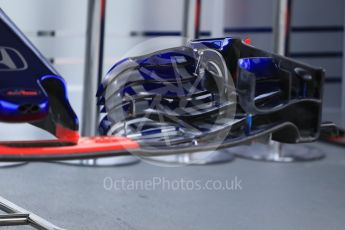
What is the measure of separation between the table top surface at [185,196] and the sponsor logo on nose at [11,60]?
872 millimetres

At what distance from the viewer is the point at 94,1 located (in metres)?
3.10

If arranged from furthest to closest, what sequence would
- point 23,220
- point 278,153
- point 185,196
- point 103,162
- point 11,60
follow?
1. point 278,153
2. point 103,162
3. point 185,196
4. point 23,220
5. point 11,60

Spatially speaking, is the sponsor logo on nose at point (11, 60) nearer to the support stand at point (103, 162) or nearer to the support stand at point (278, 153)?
the support stand at point (103, 162)

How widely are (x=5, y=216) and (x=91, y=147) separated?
1.71ft

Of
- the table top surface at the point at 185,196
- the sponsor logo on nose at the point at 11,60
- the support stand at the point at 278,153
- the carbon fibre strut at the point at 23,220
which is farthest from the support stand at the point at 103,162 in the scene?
the sponsor logo on nose at the point at 11,60

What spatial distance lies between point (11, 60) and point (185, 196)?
Answer: 135 centimetres

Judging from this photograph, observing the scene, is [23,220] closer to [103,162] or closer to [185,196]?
[185,196]

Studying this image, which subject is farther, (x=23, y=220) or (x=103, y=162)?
(x=103, y=162)

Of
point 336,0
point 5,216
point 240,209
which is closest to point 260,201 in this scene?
point 240,209

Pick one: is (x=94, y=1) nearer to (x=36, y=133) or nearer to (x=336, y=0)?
(x=36, y=133)

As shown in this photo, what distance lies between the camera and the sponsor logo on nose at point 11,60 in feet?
4.49

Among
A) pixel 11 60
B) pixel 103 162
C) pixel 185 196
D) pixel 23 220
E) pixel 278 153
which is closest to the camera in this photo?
pixel 11 60

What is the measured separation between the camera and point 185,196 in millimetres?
2605

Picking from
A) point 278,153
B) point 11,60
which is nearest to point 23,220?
point 11,60
